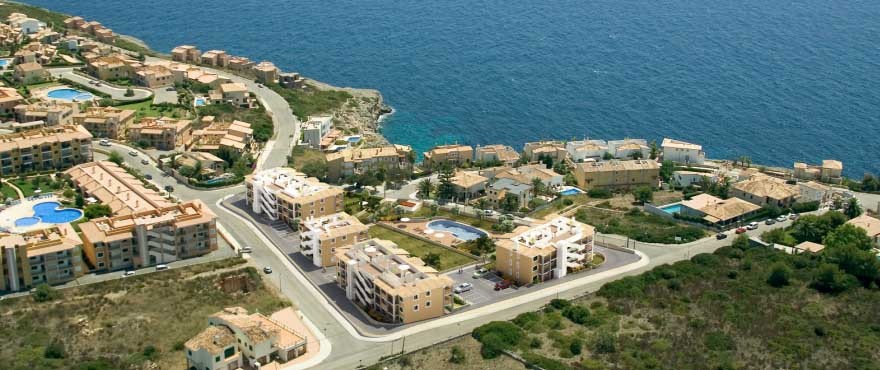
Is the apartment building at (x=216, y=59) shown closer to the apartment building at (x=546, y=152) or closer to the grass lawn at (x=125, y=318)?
the apartment building at (x=546, y=152)

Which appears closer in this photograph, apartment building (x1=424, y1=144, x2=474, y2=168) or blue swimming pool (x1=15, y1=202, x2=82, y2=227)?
blue swimming pool (x1=15, y1=202, x2=82, y2=227)

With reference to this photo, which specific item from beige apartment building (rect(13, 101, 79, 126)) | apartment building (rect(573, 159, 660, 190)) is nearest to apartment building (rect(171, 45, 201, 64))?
beige apartment building (rect(13, 101, 79, 126))

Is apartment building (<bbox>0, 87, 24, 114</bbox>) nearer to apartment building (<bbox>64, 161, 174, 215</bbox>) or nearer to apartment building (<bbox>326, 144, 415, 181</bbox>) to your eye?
apartment building (<bbox>64, 161, 174, 215</bbox>)

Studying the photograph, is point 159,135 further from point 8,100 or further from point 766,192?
point 766,192

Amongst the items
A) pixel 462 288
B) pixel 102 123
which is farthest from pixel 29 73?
pixel 462 288

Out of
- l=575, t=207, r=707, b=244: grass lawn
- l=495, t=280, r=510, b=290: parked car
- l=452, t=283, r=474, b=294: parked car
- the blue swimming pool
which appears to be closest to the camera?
l=452, t=283, r=474, b=294: parked car
